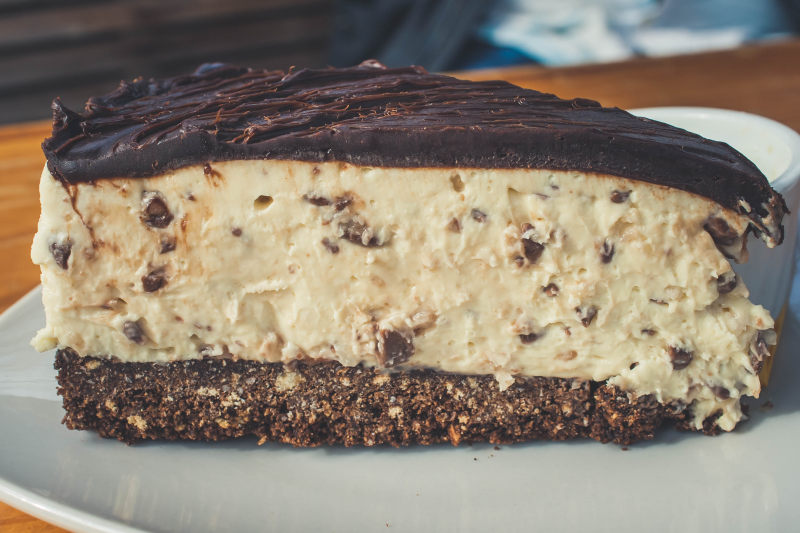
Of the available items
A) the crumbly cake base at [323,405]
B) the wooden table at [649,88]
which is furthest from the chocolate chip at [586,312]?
the wooden table at [649,88]

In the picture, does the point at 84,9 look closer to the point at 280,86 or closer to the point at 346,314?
the point at 280,86

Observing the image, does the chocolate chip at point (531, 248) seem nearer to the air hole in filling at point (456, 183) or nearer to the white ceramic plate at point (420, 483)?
the air hole in filling at point (456, 183)

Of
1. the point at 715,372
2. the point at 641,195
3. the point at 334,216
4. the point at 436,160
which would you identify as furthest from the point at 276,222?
the point at 715,372

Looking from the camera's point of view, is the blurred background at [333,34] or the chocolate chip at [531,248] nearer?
the chocolate chip at [531,248]

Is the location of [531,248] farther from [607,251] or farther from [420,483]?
[420,483]

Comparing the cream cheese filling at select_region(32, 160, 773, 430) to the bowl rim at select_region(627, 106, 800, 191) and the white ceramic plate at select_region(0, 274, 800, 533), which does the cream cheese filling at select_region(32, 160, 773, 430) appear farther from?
the bowl rim at select_region(627, 106, 800, 191)

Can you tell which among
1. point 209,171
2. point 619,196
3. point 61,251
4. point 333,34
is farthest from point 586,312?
point 333,34
